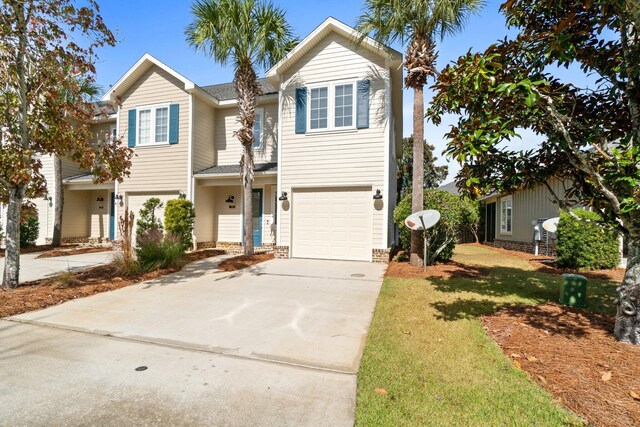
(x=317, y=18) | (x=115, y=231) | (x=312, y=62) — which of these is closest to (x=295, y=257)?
(x=312, y=62)

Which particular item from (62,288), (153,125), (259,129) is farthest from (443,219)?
(153,125)

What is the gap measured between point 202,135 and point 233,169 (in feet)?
6.98

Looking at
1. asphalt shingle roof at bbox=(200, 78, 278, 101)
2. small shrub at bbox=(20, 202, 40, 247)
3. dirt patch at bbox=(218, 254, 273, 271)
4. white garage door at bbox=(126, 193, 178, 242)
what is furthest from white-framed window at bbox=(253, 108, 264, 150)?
small shrub at bbox=(20, 202, 40, 247)

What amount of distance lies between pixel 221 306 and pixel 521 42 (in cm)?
580

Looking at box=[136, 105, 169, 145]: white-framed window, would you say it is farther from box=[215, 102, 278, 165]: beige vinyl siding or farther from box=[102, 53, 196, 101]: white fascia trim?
box=[215, 102, 278, 165]: beige vinyl siding

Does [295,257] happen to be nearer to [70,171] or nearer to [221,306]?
[221,306]

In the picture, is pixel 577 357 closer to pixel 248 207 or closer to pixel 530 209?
pixel 248 207

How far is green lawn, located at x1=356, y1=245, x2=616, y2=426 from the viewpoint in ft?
7.94

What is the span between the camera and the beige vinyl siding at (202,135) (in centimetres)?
1266

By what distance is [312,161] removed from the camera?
10.5 m

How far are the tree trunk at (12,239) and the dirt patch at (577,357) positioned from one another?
344 inches

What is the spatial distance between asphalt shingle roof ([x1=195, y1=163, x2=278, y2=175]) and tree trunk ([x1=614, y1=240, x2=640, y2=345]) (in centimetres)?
981

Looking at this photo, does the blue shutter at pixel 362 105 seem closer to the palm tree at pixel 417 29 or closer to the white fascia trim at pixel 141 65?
the palm tree at pixel 417 29

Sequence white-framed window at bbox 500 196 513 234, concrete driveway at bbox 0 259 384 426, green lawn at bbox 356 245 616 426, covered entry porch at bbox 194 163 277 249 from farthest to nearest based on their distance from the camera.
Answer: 1. white-framed window at bbox 500 196 513 234
2. covered entry porch at bbox 194 163 277 249
3. concrete driveway at bbox 0 259 384 426
4. green lawn at bbox 356 245 616 426
